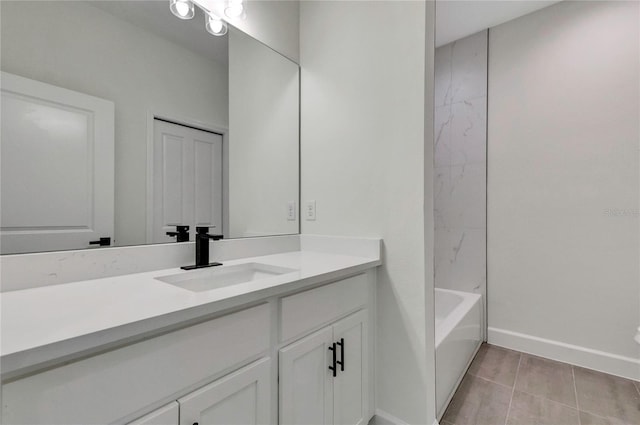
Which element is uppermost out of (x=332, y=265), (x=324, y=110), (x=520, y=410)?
(x=324, y=110)

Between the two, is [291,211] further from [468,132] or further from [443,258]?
[468,132]

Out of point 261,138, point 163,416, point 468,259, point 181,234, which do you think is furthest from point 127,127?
point 468,259

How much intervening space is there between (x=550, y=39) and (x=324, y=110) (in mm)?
1873

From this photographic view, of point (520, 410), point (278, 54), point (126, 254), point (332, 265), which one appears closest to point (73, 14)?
point (126, 254)

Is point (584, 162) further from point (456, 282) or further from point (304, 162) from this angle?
point (304, 162)

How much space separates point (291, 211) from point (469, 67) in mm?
2059

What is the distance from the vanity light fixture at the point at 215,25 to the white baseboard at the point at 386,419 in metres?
2.00

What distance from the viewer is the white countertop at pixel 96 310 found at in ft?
1.70

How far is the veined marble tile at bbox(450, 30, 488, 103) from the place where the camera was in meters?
2.43

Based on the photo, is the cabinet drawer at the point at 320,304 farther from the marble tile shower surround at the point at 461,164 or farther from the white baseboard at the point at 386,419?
the marble tile shower surround at the point at 461,164

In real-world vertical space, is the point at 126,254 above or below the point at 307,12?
below

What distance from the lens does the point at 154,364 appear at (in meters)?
0.66

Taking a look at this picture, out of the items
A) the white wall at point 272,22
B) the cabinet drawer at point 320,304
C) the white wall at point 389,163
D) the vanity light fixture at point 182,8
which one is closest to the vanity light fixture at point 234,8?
the white wall at point 272,22

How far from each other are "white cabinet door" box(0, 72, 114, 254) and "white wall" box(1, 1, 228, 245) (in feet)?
0.12
